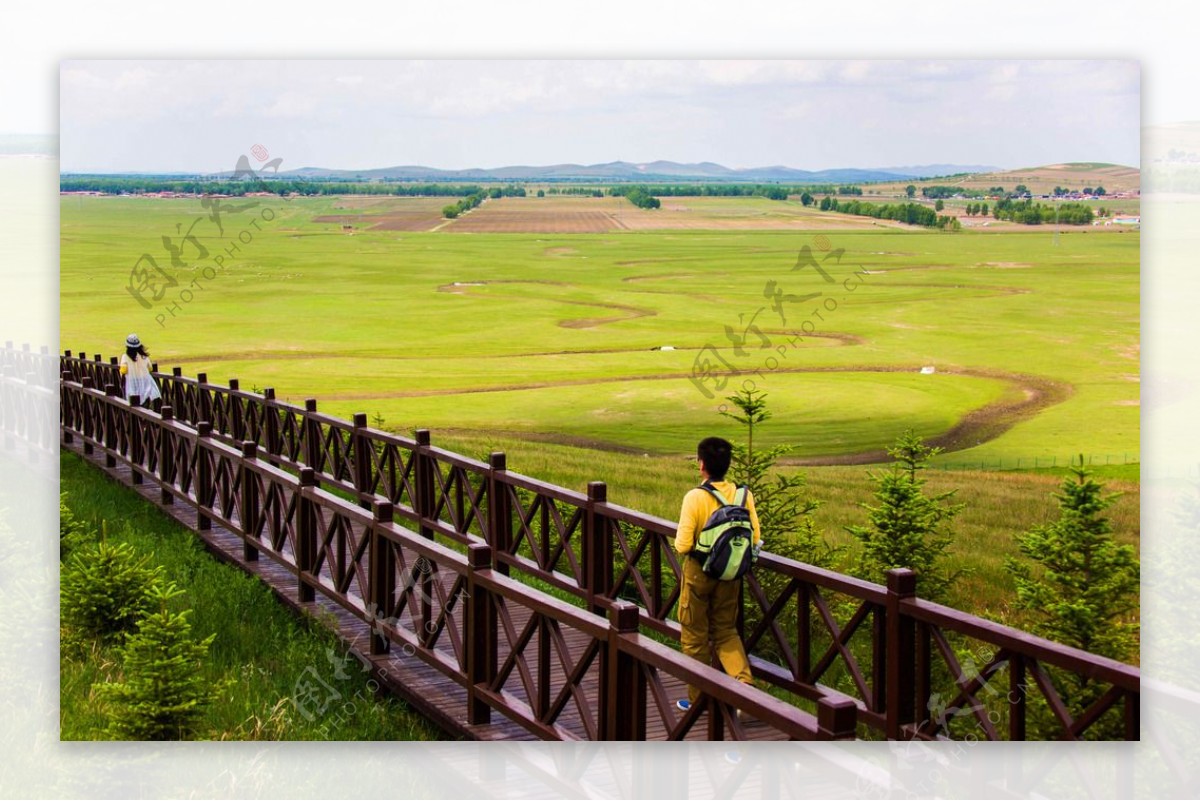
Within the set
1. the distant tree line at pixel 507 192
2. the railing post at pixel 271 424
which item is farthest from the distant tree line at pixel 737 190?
the railing post at pixel 271 424

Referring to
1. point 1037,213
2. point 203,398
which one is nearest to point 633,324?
point 203,398

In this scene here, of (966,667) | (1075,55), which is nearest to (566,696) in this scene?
(966,667)

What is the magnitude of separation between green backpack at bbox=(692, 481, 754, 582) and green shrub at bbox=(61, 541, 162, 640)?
3326mm

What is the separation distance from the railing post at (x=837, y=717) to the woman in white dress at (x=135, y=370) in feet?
31.1

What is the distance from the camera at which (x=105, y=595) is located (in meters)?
7.43

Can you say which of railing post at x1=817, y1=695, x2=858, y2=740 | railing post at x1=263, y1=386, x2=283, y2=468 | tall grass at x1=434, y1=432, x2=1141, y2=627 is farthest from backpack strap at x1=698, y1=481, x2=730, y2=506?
railing post at x1=263, y1=386, x2=283, y2=468

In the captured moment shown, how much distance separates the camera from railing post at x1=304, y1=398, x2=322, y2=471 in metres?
11.1

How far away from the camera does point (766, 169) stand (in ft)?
34.5

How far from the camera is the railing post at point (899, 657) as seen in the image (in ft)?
18.4

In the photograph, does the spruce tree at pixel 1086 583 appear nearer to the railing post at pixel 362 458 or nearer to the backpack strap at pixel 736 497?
the backpack strap at pixel 736 497

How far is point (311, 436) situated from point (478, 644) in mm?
5454

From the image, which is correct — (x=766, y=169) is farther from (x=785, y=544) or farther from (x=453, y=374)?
(x=453, y=374)

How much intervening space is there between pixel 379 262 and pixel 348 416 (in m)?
2.14

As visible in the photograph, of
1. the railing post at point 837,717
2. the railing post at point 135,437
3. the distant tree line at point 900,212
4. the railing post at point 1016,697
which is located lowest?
the railing post at point 1016,697
